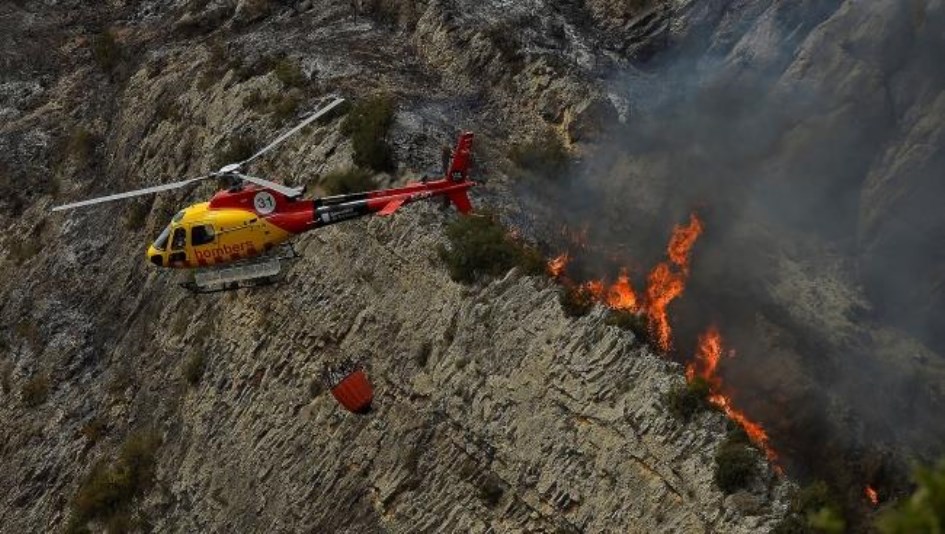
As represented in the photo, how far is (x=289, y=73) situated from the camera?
122ft

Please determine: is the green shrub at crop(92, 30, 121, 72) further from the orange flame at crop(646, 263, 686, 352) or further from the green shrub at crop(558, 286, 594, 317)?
the green shrub at crop(558, 286, 594, 317)

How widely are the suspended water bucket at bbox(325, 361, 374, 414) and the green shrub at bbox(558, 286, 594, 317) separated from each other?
656 centimetres

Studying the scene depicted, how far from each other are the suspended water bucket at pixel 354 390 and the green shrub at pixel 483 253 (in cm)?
399

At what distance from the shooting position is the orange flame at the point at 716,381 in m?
22.2

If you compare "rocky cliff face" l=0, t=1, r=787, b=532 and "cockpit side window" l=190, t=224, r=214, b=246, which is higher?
"cockpit side window" l=190, t=224, r=214, b=246

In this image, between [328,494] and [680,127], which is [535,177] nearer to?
[680,127]

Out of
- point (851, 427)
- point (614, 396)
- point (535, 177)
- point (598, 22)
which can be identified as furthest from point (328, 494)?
point (598, 22)

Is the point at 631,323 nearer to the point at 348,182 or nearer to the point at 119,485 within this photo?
the point at 348,182

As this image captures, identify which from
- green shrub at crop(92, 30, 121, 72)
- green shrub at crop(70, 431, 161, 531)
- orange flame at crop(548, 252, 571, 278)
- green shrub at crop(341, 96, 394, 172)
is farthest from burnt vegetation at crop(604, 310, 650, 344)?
green shrub at crop(92, 30, 121, 72)

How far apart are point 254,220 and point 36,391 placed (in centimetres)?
1378

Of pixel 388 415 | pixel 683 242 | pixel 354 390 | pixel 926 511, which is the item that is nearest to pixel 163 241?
pixel 354 390

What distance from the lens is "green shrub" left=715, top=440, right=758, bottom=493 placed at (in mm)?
20625

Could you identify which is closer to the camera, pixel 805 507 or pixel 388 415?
pixel 805 507

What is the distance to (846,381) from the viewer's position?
2455cm
